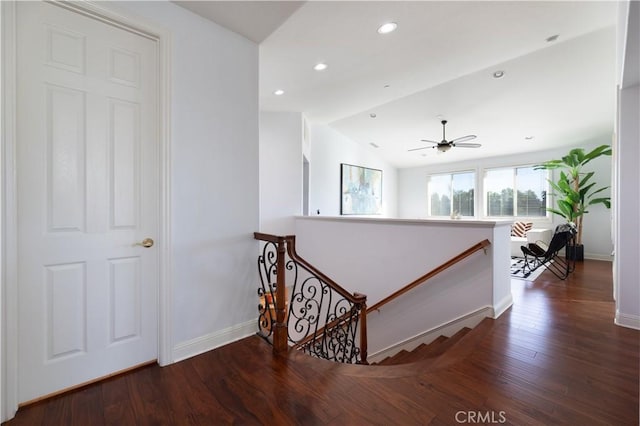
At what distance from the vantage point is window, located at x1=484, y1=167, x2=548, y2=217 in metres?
7.27

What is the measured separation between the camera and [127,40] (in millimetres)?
1959

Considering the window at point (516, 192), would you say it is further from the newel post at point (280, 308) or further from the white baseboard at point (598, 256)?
the newel post at point (280, 308)

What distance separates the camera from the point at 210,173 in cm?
231

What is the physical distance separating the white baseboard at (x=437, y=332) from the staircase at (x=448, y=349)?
2.4 inches

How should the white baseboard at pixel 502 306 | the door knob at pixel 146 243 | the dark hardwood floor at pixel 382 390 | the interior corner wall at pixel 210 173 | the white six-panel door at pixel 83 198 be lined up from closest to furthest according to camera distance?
the dark hardwood floor at pixel 382 390 → the white six-panel door at pixel 83 198 → the door knob at pixel 146 243 → the interior corner wall at pixel 210 173 → the white baseboard at pixel 502 306

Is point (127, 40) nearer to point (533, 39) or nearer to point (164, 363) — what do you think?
point (164, 363)

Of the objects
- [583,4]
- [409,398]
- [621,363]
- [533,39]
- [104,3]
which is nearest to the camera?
[409,398]

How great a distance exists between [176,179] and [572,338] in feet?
11.8

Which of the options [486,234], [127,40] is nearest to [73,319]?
[127,40]

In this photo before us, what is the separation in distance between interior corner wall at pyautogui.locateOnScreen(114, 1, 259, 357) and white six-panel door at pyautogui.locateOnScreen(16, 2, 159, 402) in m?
0.17

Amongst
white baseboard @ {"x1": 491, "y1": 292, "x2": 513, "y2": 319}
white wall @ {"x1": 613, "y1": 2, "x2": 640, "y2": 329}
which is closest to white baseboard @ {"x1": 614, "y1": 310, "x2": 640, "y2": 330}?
white wall @ {"x1": 613, "y1": 2, "x2": 640, "y2": 329}

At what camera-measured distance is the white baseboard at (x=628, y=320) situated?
105 inches

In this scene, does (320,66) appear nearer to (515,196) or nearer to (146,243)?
(146,243)

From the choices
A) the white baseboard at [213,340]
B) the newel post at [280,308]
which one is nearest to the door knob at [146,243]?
the white baseboard at [213,340]
